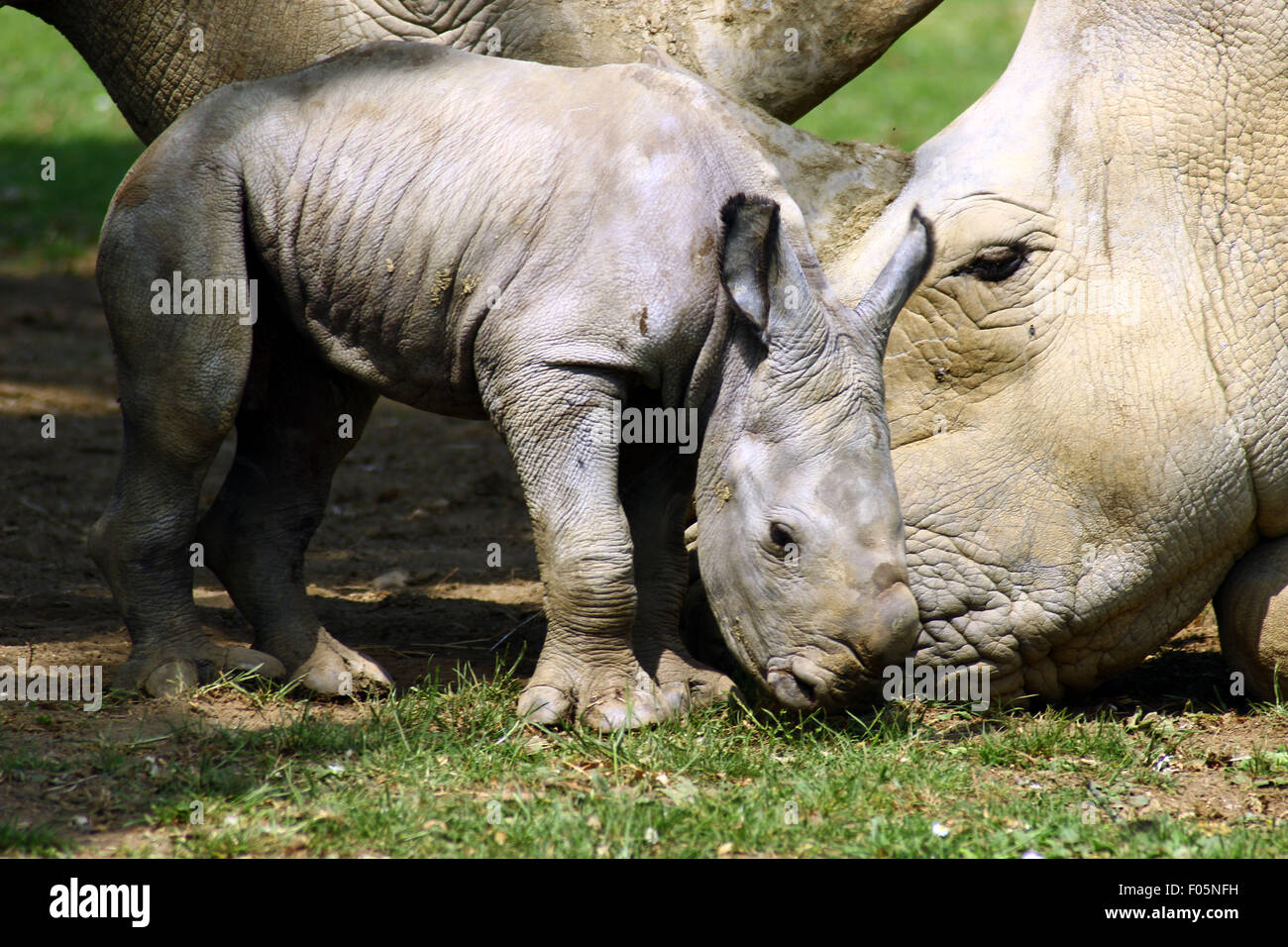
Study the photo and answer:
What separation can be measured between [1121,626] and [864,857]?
161cm

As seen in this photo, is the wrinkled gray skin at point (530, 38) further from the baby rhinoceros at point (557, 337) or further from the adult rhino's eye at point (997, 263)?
the baby rhinoceros at point (557, 337)

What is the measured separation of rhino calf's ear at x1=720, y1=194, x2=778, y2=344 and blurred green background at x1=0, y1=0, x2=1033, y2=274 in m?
7.83

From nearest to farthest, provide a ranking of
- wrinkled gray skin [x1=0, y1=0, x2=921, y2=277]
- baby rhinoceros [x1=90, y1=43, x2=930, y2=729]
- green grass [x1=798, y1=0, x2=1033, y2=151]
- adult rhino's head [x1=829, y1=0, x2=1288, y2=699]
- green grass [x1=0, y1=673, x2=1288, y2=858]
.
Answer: green grass [x1=0, y1=673, x2=1288, y2=858]
baby rhinoceros [x1=90, y1=43, x2=930, y2=729]
adult rhino's head [x1=829, y1=0, x2=1288, y2=699]
wrinkled gray skin [x1=0, y1=0, x2=921, y2=277]
green grass [x1=798, y1=0, x2=1033, y2=151]

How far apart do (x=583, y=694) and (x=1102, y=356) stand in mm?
2007

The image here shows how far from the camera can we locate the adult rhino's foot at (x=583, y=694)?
175 inches

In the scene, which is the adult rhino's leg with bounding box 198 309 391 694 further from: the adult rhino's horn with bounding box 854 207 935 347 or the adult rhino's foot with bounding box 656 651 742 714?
the adult rhino's horn with bounding box 854 207 935 347

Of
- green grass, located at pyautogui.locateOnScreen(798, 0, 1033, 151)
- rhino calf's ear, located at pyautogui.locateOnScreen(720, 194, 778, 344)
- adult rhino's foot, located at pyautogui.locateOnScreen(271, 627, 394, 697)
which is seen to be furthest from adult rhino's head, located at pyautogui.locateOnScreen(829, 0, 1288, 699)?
green grass, located at pyautogui.locateOnScreen(798, 0, 1033, 151)

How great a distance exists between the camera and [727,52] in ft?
18.6

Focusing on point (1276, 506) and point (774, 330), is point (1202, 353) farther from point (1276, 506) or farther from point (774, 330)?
point (774, 330)

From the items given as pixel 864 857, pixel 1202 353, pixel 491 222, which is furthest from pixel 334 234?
pixel 1202 353

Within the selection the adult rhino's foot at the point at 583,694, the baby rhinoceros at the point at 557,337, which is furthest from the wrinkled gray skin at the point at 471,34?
the adult rhino's foot at the point at 583,694

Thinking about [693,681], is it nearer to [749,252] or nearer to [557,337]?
[557,337]

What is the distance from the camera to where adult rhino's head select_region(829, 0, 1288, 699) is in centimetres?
473

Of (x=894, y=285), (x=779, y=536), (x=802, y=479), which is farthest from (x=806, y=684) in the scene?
(x=894, y=285)
